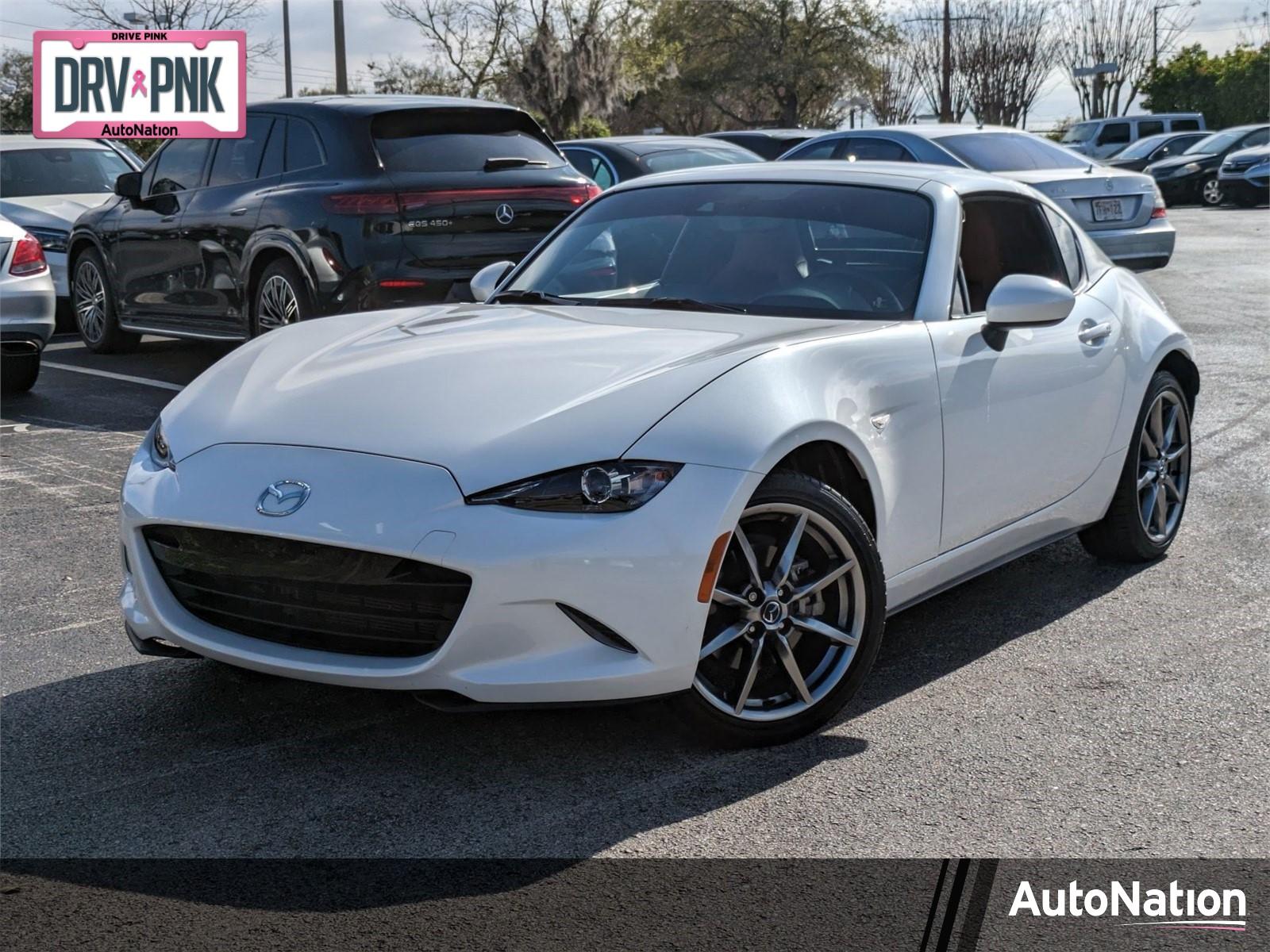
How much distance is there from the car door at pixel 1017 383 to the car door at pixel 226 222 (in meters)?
5.56

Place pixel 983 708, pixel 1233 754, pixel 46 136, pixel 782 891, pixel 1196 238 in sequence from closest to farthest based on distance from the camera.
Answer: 1. pixel 782 891
2. pixel 1233 754
3. pixel 983 708
4. pixel 46 136
5. pixel 1196 238

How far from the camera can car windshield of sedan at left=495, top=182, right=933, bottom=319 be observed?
4707 mm

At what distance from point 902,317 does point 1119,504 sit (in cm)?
145

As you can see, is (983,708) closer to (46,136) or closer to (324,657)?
(324,657)

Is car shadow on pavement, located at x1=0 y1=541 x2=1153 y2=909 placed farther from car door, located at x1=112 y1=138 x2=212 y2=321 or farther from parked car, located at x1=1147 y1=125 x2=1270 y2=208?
parked car, located at x1=1147 y1=125 x2=1270 y2=208

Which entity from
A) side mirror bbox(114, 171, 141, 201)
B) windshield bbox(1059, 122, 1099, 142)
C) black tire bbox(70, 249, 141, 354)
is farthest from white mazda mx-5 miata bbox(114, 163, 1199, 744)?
windshield bbox(1059, 122, 1099, 142)

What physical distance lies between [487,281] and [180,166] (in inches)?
234

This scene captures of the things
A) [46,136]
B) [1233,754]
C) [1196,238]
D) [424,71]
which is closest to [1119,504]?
[1233,754]

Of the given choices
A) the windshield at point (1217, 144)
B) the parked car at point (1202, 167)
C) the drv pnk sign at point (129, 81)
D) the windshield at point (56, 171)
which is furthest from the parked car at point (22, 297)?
the windshield at point (1217, 144)

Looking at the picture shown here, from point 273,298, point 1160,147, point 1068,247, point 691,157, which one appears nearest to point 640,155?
point 691,157

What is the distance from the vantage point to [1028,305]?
4613 mm

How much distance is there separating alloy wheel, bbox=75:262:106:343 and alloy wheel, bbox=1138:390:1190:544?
318 inches

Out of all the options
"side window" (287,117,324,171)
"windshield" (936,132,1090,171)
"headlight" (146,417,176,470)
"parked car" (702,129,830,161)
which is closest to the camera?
"headlight" (146,417,176,470)

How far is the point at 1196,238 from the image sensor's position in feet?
72.3
